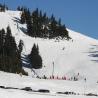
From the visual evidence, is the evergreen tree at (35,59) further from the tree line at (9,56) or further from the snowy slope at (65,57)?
the tree line at (9,56)

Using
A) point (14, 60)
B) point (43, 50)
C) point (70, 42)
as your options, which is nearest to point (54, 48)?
point (43, 50)

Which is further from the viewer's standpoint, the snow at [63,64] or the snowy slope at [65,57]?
the snowy slope at [65,57]

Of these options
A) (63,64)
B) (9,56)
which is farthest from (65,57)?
(9,56)

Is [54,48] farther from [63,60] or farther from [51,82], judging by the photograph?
[51,82]

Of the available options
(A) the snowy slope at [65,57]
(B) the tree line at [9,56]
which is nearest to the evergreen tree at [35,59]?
(A) the snowy slope at [65,57]

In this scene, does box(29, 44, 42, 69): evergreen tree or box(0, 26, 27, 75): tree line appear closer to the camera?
box(0, 26, 27, 75): tree line

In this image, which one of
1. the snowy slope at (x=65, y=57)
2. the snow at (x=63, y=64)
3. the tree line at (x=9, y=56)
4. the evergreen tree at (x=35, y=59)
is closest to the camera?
the snow at (x=63, y=64)

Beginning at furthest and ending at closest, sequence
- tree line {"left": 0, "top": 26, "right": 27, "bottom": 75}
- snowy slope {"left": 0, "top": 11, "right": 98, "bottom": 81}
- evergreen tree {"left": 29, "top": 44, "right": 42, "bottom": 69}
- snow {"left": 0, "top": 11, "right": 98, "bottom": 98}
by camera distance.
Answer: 1. evergreen tree {"left": 29, "top": 44, "right": 42, "bottom": 69}
2. snowy slope {"left": 0, "top": 11, "right": 98, "bottom": 81}
3. tree line {"left": 0, "top": 26, "right": 27, "bottom": 75}
4. snow {"left": 0, "top": 11, "right": 98, "bottom": 98}

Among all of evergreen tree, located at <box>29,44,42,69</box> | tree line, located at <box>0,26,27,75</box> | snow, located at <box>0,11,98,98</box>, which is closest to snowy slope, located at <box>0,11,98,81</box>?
snow, located at <box>0,11,98,98</box>

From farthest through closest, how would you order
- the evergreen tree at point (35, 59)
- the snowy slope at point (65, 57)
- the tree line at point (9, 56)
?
the evergreen tree at point (35, 59) < the snowy slope at point (65, 57) < the tree line at point (9, 56)

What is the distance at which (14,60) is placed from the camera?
122 metres

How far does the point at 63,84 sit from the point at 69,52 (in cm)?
7750

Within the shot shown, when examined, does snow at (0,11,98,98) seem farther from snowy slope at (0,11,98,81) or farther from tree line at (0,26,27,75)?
tree line at (0,26,27,75)

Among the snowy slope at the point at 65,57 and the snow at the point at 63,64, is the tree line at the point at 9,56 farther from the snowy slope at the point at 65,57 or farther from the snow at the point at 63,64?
the snowy slope at the point at 65,57
